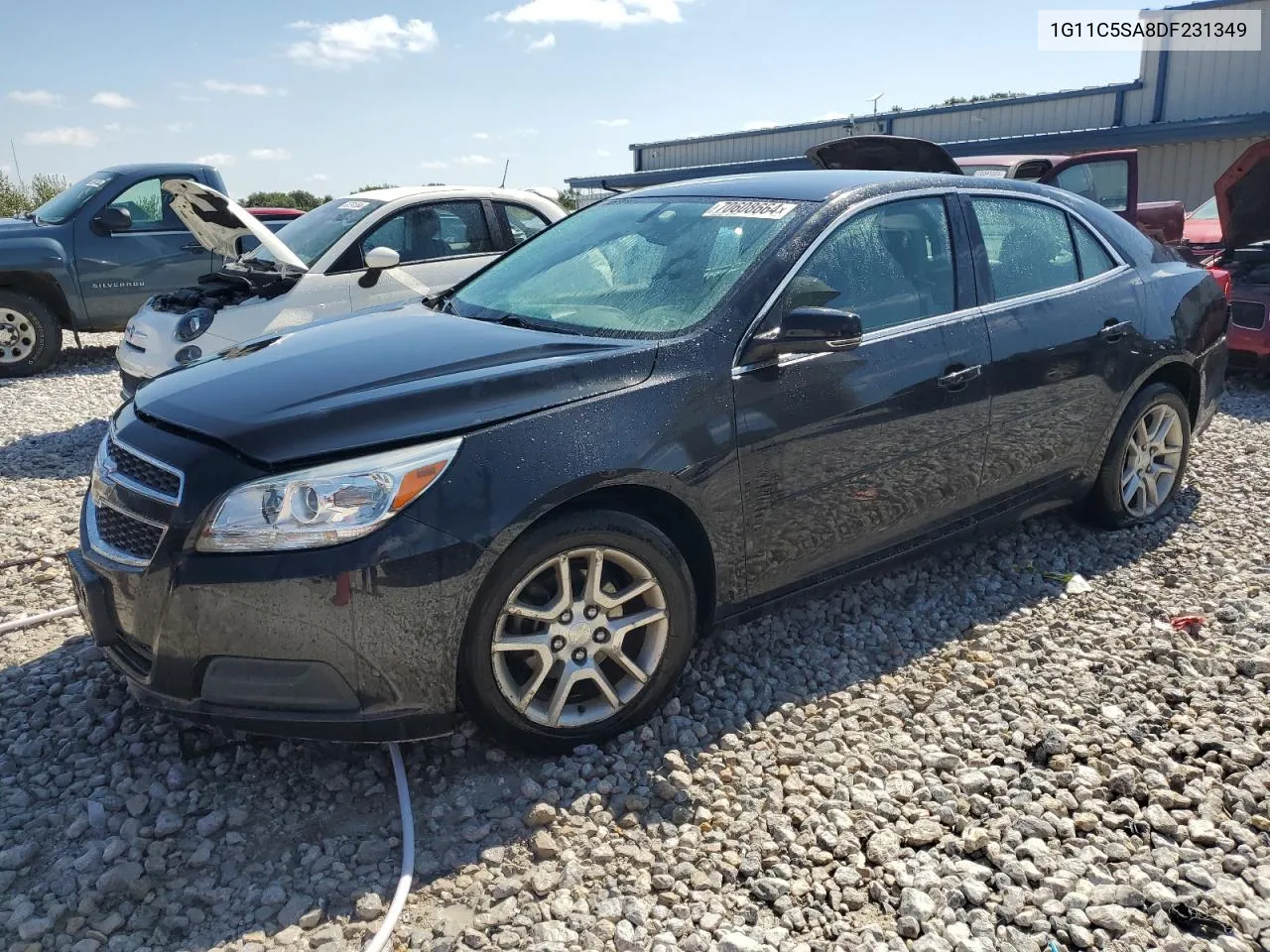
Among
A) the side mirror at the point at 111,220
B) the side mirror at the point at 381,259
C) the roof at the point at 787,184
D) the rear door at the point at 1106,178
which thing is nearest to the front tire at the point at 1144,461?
the roof at the point at 787,184

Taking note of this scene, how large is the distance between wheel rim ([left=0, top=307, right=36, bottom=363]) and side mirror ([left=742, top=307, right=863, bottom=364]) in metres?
9.09

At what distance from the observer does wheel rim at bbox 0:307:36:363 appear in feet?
32.0

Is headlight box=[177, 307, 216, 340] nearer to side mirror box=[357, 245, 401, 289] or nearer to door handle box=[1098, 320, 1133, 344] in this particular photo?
side mirror box=[357, 245, 401, 289]

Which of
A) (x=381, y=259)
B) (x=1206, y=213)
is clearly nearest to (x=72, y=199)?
(x=381, y=259)

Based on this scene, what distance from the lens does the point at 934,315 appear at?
3869 mm

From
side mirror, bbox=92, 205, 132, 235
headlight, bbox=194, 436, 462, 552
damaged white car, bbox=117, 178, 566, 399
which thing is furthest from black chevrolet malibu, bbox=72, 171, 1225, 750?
side mirror, bbox=92, 205, 132, 235

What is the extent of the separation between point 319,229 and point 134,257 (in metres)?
3.61

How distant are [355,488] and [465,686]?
2.15 ft

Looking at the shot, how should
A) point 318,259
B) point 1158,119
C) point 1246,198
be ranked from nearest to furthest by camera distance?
1. point 318,259
2. point 1246,198
3. point 1158,119

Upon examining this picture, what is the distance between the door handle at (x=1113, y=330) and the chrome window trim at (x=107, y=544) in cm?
383

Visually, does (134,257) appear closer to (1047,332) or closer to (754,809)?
(1047,332)

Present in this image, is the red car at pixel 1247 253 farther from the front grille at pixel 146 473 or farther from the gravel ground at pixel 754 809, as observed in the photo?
the front grille at pixel 146 473

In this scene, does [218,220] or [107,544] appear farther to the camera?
[218,220]

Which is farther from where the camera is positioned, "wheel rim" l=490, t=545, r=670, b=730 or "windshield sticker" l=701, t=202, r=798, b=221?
"windshield sticker" l=701, t=202, r=798, b=221
